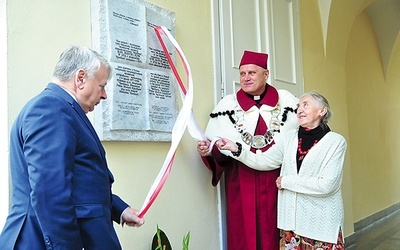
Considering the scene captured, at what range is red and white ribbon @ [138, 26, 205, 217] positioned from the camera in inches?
73.7

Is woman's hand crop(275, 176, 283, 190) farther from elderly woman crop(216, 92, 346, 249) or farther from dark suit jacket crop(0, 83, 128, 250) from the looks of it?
dark suit jacket crop(0, 83, 128, 250)

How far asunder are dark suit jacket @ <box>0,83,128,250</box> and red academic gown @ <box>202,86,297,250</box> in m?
1.40

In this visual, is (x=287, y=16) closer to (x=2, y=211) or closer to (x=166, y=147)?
(x=166, y=147)

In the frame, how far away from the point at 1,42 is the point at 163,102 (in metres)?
0.92

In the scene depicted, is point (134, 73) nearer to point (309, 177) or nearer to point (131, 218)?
point (131, 218)

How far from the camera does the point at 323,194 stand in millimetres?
2377

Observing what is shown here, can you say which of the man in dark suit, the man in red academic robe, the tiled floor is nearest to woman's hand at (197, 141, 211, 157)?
the man in red academic robe

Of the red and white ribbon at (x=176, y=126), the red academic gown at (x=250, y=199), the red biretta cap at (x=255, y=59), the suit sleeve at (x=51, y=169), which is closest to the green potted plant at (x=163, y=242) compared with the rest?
the red and white ribbon at (x=176, y=126)

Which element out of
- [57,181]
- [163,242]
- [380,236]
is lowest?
[380,236]

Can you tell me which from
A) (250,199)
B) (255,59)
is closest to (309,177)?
(250,199)

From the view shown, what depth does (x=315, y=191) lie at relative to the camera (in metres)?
2.38

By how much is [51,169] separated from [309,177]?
5.26 ft

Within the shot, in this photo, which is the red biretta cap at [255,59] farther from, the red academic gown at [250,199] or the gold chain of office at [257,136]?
the gold chain of office at [257,136]

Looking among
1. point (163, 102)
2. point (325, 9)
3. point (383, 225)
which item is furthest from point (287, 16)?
point (383, 225)
